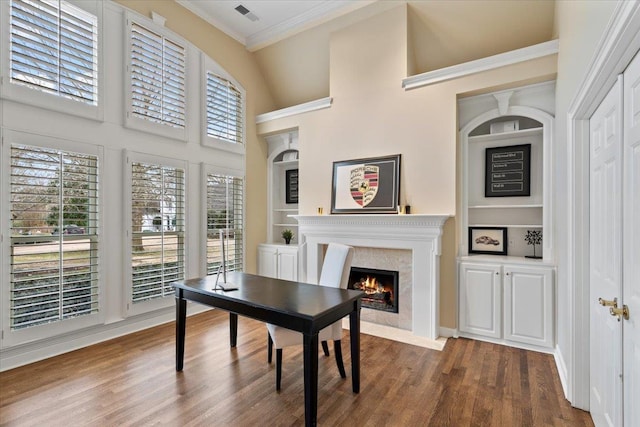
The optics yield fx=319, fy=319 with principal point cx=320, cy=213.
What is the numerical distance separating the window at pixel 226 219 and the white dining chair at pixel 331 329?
6.26ft

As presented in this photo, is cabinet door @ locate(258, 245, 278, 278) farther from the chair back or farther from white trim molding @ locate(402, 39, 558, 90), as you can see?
white trim molding @ locate(402, 39, 558, 90)

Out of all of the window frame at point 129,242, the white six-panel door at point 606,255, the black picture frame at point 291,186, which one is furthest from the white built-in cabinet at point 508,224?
the window frame at point 129,242

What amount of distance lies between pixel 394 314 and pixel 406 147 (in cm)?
199

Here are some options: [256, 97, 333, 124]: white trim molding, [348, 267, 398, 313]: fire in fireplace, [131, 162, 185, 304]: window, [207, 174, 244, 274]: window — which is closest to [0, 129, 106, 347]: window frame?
[131, 162, 185, 304]: window

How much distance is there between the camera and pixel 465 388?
2469 mm

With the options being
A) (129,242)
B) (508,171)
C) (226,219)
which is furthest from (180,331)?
(508,171)

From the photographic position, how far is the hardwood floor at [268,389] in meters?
2.09

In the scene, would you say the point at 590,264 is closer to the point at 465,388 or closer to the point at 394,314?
the point at 465,388

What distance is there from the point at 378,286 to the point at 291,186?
2.34 m

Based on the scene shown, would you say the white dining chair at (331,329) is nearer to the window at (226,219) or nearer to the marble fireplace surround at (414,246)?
the marble fireplace surround at (414,246)

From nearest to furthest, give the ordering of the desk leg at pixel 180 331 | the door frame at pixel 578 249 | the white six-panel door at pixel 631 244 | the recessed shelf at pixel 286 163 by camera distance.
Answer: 1. the white six-panel door at pixel 631 244
2. the door frame at pixel 578 249
3. the desk leg at pixel 180 331
4. the recessed shelf at pixel 286 163

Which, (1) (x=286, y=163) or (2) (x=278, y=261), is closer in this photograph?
(2) (x=278, y=261)

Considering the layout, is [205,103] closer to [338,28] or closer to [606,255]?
[338,28]

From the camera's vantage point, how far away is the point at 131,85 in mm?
3525
